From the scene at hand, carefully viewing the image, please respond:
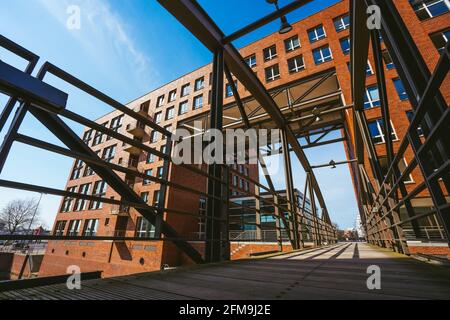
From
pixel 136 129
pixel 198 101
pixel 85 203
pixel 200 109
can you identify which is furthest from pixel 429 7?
pixel 85 203

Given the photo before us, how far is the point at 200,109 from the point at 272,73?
6770 millimetres

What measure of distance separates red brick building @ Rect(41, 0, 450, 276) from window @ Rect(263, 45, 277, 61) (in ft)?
0.25

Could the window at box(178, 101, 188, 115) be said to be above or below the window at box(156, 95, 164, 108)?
below

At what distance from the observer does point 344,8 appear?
46.4 feet

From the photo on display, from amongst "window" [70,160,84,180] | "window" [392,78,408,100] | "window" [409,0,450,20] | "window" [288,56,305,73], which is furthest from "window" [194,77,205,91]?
"window" [70,160,84,180]

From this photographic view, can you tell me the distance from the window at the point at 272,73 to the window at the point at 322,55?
2609 millimetres

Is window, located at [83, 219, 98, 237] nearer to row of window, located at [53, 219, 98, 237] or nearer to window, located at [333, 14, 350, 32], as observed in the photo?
row of window, located at [53, 219, 98, 237]

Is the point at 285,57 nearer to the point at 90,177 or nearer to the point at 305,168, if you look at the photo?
the point at 305,168

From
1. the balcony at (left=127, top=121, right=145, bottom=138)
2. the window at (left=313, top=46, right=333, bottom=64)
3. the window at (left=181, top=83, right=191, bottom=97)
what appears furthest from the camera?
the balcony at (left=127, top=121, right=145, bottom=138)

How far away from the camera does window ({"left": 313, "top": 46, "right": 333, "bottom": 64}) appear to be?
13578mm

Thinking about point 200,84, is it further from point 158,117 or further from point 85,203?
point 85,203

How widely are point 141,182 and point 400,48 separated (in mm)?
20574

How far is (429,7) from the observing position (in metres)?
12.4

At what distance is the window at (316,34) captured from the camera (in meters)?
14.5
